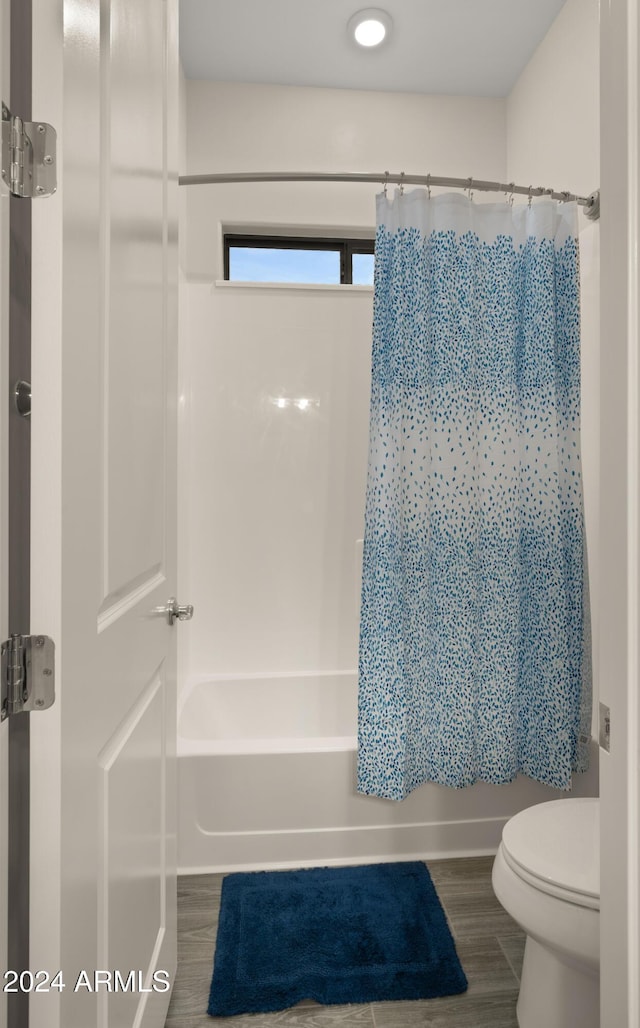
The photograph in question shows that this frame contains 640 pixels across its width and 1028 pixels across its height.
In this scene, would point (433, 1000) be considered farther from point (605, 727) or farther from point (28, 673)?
point (28, 673)

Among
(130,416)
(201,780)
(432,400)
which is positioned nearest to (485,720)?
(201,780)

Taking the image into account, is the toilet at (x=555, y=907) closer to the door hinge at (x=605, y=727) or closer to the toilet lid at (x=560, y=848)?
the toilet lid at (x=560, y=848)

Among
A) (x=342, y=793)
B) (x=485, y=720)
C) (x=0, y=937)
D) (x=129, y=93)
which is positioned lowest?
(x=342, y=793)

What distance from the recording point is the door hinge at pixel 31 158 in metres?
0.65

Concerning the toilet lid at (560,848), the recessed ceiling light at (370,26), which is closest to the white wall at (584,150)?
the recessed ceiling light at (370,26)

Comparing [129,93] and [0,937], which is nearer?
[0,937]

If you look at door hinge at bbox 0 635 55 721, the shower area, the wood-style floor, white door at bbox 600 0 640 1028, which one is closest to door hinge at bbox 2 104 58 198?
door hinge at bbox 0 635 55 721

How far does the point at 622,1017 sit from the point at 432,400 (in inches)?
60.9

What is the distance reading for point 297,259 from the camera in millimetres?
2803

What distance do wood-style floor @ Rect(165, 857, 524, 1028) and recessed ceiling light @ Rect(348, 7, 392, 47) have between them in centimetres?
292

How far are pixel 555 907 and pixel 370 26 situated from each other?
276 centimetres

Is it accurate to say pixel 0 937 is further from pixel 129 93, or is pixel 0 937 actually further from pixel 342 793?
pixel 342 793

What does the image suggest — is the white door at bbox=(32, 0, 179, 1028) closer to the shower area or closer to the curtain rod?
the curtain rod

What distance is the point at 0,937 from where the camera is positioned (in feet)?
2.16
